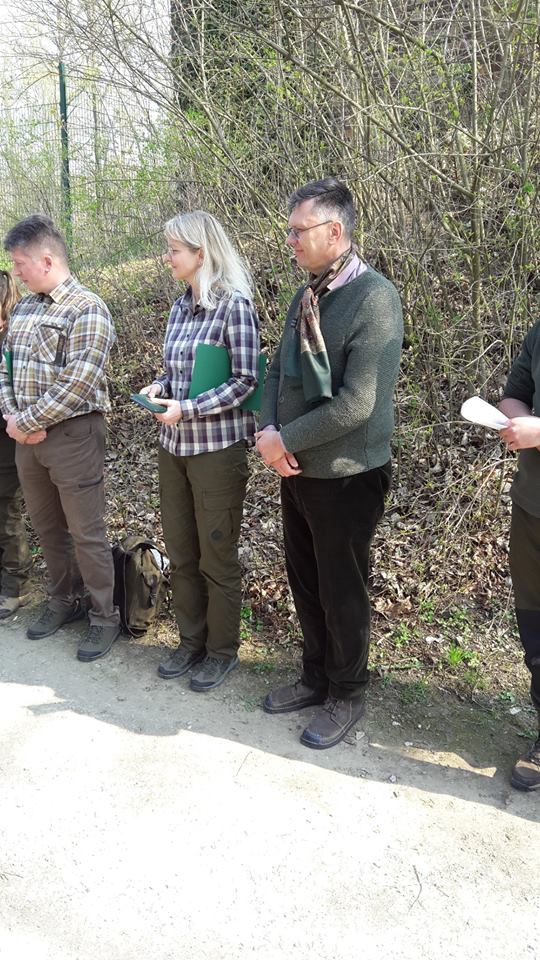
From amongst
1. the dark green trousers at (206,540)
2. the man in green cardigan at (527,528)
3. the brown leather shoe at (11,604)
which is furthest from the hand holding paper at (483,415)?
the brown leather shoe at (11,604)

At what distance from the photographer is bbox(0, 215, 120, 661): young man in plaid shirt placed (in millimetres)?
3709

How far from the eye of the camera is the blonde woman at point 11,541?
14.6 ft

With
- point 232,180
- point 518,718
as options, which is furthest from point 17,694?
point 232,180

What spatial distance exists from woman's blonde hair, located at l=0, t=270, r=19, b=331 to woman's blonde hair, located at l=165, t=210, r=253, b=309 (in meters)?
1.45

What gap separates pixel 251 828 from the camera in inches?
108

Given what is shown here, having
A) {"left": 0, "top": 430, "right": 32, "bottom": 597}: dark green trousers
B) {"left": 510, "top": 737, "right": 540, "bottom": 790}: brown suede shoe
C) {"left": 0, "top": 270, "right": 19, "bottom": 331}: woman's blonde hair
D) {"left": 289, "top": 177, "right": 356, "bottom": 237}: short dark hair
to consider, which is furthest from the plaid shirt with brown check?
{"left": 510, "top": 737, "right": 540, "bottom": 790}: brown suede shoe

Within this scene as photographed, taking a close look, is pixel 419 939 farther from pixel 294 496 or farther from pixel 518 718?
pixel 294 496

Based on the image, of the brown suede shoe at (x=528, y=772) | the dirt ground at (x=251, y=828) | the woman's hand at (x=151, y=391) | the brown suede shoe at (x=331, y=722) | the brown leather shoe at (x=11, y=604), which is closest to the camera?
the dirt ground at (x=251, y=828)

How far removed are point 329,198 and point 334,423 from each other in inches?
34.6

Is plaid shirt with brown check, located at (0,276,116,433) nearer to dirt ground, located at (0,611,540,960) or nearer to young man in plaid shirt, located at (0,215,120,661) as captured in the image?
young man in plaid shirt, located at (0,215,120,661)

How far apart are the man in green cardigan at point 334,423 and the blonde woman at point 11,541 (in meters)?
2.03

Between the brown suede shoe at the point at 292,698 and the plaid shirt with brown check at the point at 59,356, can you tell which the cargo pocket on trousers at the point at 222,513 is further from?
the plaid shirt with brown check at the point at 59,356

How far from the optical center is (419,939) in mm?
2270

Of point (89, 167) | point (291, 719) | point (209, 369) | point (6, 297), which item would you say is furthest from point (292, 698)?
point (89, 167)
